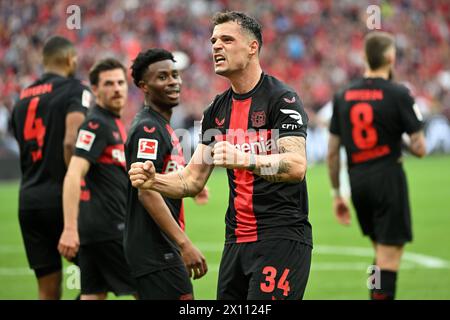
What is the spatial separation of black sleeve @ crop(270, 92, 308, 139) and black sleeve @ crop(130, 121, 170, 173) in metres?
1.11

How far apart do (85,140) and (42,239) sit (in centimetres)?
133

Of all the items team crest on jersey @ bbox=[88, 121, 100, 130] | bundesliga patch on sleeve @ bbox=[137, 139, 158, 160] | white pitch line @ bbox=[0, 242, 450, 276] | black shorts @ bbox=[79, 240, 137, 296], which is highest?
team crest on jersey @ bbox=[88, 121, 100, 130]

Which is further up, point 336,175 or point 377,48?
point 377,48

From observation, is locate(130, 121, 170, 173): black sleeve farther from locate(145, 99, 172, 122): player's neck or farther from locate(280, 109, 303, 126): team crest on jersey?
locate(280, 109, 303, 126): team crest on jersey

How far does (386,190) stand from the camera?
8180 mm

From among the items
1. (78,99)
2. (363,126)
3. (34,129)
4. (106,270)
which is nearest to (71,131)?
(78,99)

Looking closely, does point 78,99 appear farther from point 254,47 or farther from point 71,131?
point 254,47

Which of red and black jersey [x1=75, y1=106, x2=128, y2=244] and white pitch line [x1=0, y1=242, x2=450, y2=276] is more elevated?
red and black jersey [x1=75, y1=106, x2=128, y2=244]

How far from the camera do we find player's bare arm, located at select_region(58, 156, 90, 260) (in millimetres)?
6699

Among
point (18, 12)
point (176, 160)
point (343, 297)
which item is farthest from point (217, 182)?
point (176, 160)

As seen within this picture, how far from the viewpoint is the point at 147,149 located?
576 centimetres

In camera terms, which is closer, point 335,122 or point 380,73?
point 380,73

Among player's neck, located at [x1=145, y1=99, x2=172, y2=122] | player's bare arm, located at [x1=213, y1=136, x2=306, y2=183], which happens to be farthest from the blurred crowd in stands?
player's bare arm, located at [x1=213, y1=136, x2=306, y2=183]

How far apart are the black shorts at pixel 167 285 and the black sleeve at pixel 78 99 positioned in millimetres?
2088
